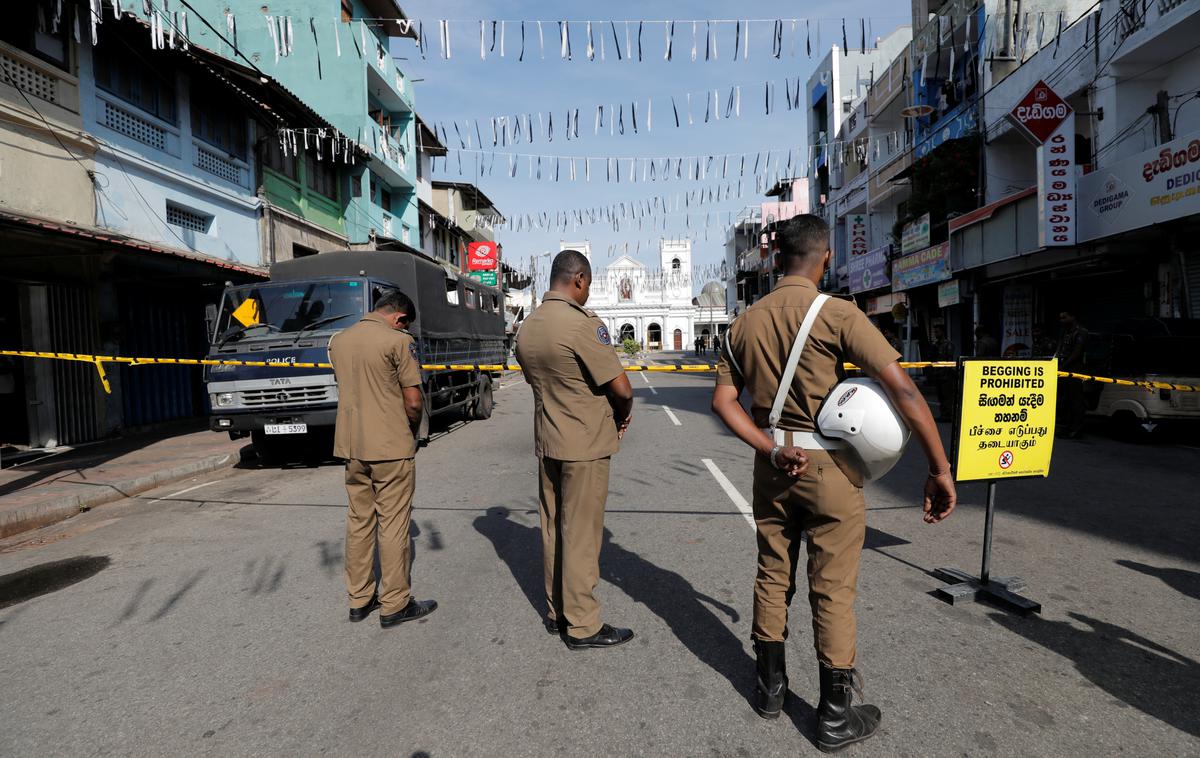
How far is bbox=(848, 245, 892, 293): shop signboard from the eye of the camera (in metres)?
25.2

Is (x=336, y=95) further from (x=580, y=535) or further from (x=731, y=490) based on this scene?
(x=580, y=535)

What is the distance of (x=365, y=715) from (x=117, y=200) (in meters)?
13.0

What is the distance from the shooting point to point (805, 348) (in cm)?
251

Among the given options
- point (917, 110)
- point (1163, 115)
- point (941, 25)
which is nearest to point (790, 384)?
point (1163, 115)

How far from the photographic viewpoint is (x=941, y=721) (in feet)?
8.63

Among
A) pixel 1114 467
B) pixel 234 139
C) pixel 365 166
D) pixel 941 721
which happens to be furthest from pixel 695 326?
pixel 941 721

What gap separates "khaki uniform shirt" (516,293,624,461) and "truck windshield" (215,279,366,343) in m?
6.30

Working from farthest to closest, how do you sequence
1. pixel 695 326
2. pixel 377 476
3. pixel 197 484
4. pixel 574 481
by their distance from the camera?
pixel 695 326 → pixel 197 484 → pixel 377 476 → pixel 574 481

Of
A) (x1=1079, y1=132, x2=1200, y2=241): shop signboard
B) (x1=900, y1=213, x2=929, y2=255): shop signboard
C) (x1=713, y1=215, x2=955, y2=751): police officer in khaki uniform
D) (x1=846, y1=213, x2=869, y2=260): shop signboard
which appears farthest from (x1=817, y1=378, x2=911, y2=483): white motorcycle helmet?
(x1=846, y1=213, x2=869, y2=260): shop signboard

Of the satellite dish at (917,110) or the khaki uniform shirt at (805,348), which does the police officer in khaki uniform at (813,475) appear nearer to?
the khaki uniform shirt at (805,348)

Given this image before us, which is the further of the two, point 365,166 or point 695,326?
point 695,326

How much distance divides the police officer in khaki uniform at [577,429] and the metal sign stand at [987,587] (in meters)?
1.93

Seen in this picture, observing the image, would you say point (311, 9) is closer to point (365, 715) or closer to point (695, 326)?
point (365, 715)

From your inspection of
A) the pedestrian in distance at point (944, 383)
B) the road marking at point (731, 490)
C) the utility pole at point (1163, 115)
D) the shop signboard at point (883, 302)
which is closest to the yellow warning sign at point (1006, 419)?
the road marking at point (731, 490)
